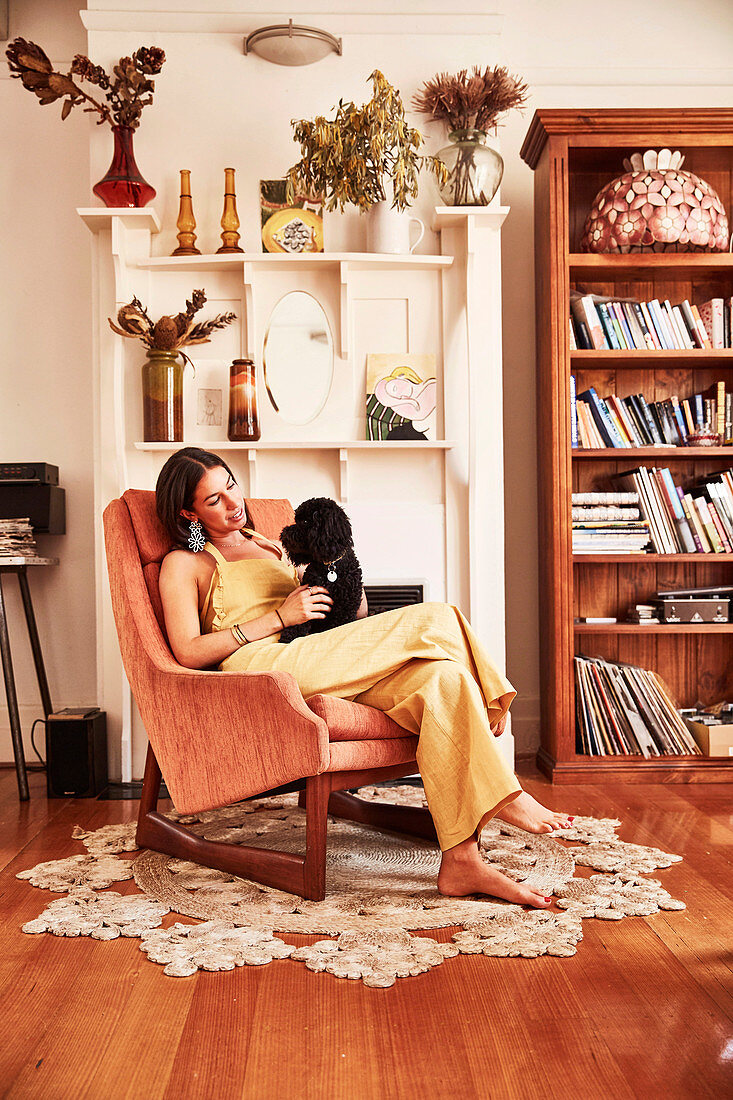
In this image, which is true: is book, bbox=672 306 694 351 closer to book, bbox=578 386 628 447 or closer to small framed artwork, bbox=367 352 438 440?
book, bbox=578 386 628 447

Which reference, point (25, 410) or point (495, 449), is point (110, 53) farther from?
point (495, 449)

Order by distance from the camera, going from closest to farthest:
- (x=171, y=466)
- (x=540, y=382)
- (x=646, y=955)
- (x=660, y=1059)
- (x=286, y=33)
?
1. (x=660, y=1059)
2. (x=646, y=955)
3. (x=171, y=466)
4. (x=286, y=33)
5. (x=540, y=382)

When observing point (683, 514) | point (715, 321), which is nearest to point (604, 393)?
point (715, 321)

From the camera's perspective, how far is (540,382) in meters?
3.50

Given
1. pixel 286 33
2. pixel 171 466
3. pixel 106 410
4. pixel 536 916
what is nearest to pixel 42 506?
pixel 106 410

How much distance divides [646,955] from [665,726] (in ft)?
5.33


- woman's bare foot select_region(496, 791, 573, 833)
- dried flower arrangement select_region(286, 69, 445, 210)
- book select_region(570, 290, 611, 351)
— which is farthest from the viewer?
book select_region(570, 290, 611, 351)

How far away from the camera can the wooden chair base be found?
201 centimetres

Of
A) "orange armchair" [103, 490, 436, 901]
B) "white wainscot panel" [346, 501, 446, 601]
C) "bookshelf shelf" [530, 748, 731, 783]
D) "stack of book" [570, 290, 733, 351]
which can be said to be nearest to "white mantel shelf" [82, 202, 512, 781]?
"white wainscot panel" [346, 501, 446, 601]

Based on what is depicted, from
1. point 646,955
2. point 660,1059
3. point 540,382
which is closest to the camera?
point 660,1059

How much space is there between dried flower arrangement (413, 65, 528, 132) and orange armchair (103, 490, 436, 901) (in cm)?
193

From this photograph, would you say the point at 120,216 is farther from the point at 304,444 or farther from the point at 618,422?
the point at 618,422

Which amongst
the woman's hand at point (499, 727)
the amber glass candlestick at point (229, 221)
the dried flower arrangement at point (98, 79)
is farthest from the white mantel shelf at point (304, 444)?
the woman's hand at point (499, 727)

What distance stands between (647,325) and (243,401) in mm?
1510
